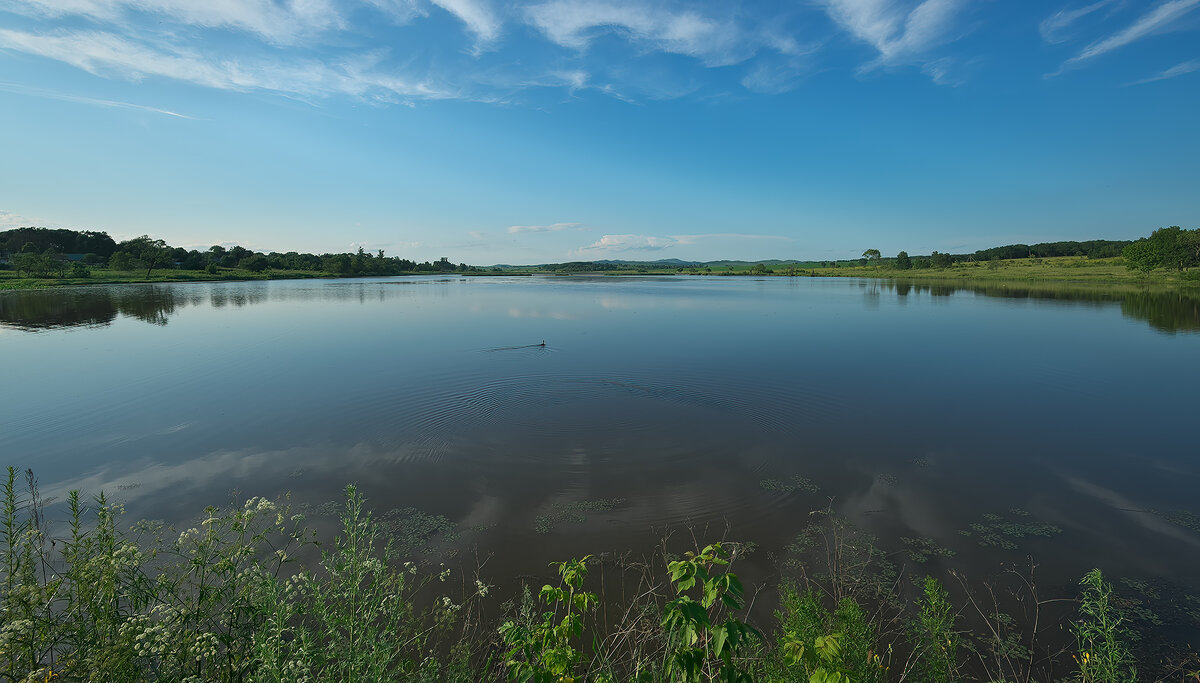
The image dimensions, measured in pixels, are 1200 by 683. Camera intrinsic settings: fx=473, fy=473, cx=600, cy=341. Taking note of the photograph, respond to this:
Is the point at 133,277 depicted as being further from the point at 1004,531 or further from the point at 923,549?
the point at 1004,531

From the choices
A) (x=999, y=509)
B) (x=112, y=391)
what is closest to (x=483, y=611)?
(x=999, y=509)

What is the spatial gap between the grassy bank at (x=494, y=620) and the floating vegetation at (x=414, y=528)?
209 millimetres

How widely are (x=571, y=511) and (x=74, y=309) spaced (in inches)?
2038

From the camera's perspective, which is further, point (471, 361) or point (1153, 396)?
point (471, 361)

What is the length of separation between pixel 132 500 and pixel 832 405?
1566 centimetres

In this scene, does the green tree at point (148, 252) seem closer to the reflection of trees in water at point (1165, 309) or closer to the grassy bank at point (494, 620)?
A: the grassy bank at point (494, 620)

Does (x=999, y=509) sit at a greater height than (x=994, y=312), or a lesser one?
lesser

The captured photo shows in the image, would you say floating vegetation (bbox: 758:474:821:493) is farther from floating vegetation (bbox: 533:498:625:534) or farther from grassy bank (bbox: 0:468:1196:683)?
floating vegetation (bbox: 533:498:625:534)

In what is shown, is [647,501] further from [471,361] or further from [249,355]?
[249,355]

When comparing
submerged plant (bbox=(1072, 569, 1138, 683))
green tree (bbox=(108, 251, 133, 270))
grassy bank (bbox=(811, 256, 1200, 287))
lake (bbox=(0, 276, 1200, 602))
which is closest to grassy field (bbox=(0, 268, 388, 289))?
green tree (bbox=(108, 251, 133, 270))

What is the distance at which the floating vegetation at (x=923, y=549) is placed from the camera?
21.9 ft

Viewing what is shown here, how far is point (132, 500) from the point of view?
26.5 ft

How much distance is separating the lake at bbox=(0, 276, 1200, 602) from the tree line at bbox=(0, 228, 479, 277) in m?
87.1

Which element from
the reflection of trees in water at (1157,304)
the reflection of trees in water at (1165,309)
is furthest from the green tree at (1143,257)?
the reflection of trees in water at (1165,309)
